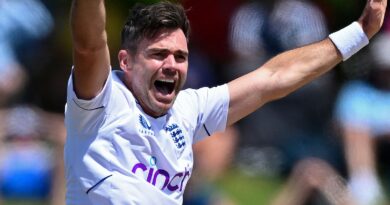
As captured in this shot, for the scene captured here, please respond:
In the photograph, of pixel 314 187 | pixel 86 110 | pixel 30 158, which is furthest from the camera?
pixel 30 158

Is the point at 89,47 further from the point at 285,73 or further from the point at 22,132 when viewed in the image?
the point at 22,132

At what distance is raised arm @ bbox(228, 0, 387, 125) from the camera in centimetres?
609

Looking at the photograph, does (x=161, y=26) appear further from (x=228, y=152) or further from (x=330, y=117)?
(x=330, y=117)

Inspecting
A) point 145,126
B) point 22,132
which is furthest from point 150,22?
point 22,132

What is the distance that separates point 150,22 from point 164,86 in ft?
1.10

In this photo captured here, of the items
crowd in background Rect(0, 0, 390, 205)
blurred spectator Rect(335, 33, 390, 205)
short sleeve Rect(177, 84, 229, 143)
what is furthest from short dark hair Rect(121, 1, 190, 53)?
blurred spectator Rect(335, 33, 390, 205)

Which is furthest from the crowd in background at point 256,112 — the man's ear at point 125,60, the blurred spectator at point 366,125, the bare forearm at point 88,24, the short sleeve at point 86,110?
the bare forearm at point 88,24

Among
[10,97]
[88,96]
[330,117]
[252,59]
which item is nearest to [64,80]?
[10,97]

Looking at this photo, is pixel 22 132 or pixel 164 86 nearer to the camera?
pixel 164 86

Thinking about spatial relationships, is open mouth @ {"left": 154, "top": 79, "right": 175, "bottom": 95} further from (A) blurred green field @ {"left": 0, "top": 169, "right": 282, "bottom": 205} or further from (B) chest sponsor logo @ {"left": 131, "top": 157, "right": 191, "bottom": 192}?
(A) blurred green field @ {"left": 0, "top": 169, "right": 282, "bottom": 205}

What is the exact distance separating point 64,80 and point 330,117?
8.24 feet

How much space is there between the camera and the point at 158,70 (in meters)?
5.54

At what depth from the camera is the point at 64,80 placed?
34.2 ft

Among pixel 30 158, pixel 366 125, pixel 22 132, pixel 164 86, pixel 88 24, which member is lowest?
pixel 366 125
